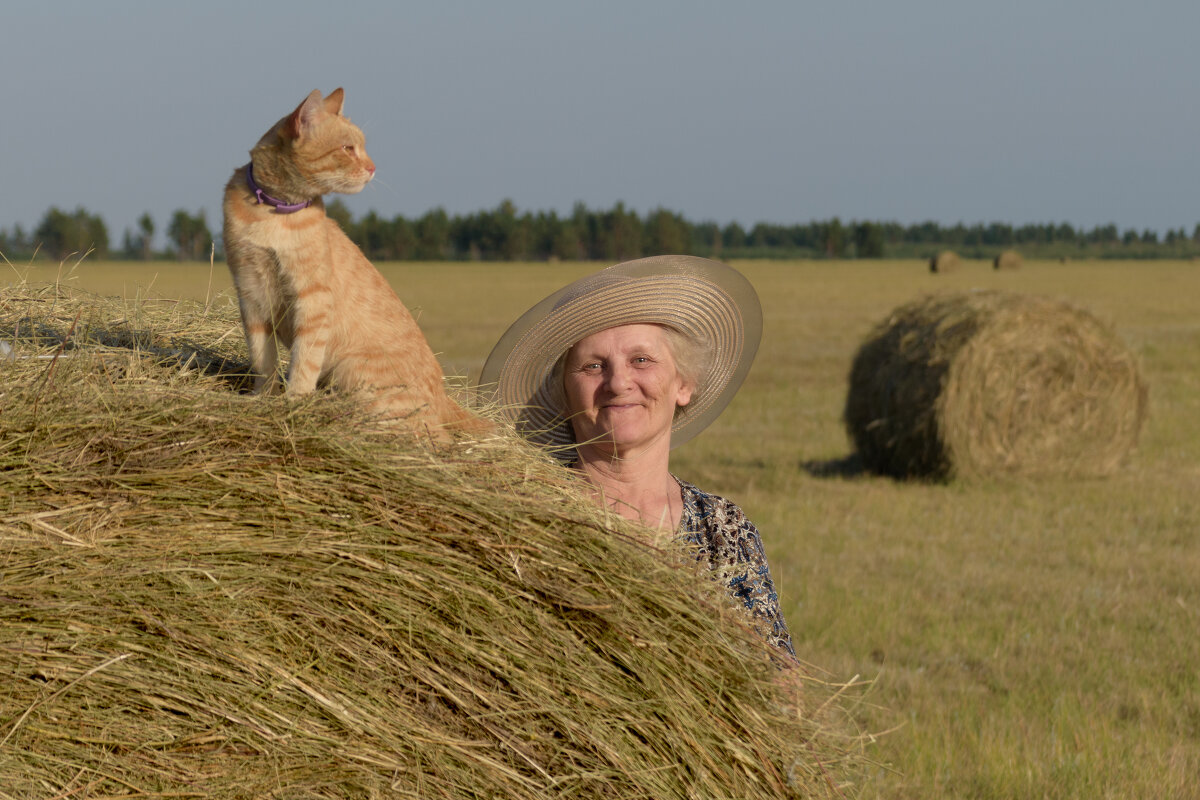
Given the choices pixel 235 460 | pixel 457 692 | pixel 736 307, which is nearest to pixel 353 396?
pixel 235 460

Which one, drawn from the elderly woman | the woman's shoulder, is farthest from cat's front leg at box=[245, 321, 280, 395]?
the woman's shoulder

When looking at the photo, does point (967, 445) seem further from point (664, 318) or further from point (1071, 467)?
point (664, 318)

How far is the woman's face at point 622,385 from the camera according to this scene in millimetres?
3865

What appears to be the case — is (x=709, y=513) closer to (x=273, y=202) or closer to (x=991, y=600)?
(x=273, y=202)

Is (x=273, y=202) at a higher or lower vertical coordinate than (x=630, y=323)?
higher

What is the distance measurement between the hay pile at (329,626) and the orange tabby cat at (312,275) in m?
0.32

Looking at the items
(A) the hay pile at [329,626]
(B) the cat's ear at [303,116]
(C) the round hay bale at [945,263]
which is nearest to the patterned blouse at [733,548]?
(A) the hay pile at [329,626]

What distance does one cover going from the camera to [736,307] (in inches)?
165

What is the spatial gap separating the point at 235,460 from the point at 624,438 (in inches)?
66.2

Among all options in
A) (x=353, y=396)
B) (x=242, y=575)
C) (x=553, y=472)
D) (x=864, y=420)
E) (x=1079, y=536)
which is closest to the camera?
(x=242, y=575)

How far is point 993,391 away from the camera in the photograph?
1214 cm

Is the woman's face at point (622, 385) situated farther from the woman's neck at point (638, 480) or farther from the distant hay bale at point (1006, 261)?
the distant hay bale at point (1006, 261)

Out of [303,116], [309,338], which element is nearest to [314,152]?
[303,116]

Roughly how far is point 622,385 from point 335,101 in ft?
4.31
